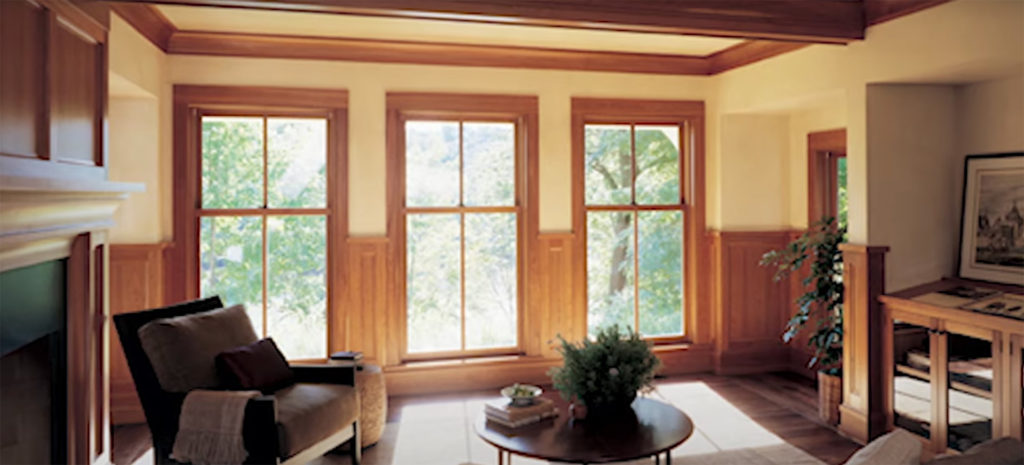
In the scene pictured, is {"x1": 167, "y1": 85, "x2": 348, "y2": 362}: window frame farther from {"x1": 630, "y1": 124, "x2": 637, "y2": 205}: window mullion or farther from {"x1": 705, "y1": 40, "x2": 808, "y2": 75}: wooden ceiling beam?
{"x1": 705, "y1": 40, "x2": 808, "y2": 75}: wooden ceiling beam

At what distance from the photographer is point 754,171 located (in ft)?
17.4

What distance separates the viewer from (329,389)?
10.9ft

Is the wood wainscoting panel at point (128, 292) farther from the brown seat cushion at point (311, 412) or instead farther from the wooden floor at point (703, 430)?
the brown seat cushion at point (311, 412)

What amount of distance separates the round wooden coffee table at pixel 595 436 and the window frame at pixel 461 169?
2.01 metres

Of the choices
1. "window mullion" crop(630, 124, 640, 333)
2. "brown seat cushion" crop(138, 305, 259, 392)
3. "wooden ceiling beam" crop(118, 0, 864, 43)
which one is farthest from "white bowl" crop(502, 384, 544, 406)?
"window mullion" crop(630, 124, 640, 333)

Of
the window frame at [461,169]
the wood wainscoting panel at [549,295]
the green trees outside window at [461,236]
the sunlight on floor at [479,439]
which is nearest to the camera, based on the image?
the sunlight on floor at [479,439]

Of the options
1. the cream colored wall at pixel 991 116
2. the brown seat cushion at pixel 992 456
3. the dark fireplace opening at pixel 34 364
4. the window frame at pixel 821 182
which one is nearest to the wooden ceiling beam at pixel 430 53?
the window frame at pixel 821 182

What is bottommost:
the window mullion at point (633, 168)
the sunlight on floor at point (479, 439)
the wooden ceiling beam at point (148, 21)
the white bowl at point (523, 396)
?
the sunlight on floor at point (479, 439)

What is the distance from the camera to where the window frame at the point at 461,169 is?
4758 mm

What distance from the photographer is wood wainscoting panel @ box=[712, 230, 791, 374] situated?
532 centimetres

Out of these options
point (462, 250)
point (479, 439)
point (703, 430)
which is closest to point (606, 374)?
point (479, 439)

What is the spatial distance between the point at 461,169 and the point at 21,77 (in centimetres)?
293

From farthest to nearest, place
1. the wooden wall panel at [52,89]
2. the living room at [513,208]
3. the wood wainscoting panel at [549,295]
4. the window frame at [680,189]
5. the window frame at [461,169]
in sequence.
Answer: the window frame at [680,189], the wood wainscoting panel at [549,295], the window frame at [461,169], the living room at [513,208], the wooden wall panel at [52,89]

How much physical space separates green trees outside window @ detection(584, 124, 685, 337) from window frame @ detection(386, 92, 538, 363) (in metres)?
0.53
